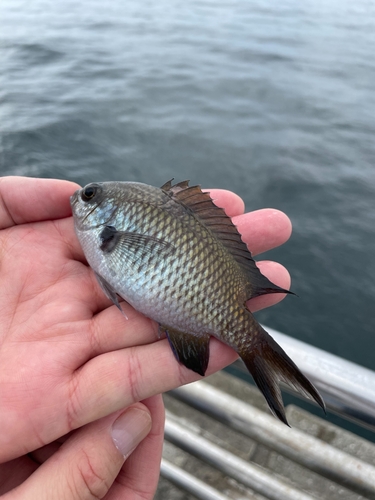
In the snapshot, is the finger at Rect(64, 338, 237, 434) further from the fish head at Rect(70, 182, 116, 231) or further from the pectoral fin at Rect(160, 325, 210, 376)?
the fish head at Rect(70, 182, 116, 231)

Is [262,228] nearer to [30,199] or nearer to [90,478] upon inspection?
[30,199]


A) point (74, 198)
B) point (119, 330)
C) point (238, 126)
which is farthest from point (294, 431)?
point (238, 126)

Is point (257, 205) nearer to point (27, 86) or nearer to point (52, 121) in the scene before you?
point (52, 121)

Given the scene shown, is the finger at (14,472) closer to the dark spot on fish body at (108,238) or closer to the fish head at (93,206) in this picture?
the dark spot on fish body at (108,238)

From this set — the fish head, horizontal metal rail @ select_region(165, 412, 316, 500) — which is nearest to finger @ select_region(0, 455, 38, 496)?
horizontal metal rail @ select_region(165, 412, 316, 500)

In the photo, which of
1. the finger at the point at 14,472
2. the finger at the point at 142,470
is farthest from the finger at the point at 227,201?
the finger at the point at 14,472

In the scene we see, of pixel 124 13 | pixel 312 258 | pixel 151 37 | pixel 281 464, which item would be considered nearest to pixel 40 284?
pixel 281 464
